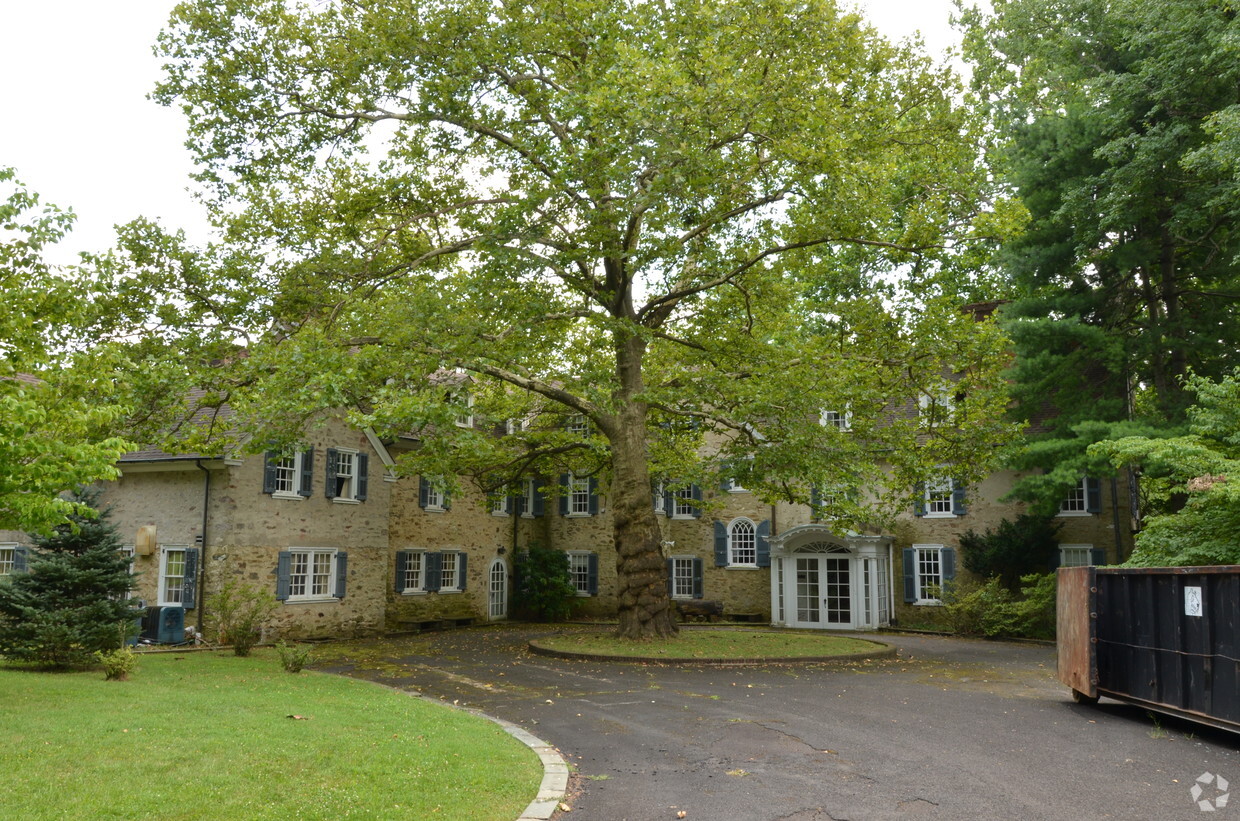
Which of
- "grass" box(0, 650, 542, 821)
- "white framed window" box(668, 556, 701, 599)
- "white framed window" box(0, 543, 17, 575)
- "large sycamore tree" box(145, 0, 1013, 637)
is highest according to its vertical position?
"large sycamore tree" box(145, 0, 1013, 637)

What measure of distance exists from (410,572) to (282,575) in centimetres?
565

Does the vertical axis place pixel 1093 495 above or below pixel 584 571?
above

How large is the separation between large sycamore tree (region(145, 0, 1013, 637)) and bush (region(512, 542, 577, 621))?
31.4 ft

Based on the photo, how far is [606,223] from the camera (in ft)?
58.6

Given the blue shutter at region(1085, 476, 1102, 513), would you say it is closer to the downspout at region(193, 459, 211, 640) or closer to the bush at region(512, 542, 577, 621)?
the bush at region(512, 542, 577, 621)

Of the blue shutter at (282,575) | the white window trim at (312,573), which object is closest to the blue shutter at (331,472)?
the white window trim at (312,573)

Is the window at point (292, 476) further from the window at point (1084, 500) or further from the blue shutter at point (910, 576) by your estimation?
the window at point (1084, 500)

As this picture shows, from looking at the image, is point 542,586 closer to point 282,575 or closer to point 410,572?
point 410,572

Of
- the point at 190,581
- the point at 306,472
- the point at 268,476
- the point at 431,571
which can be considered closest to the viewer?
the point at 190,581

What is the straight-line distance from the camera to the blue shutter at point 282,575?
858 inches

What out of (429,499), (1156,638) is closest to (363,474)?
(429,499)

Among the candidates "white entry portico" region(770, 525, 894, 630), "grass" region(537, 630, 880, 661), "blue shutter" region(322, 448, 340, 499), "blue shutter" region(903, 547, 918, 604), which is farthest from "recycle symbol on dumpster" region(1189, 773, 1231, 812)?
"blue shutter" region(903, 547, 918, 604)

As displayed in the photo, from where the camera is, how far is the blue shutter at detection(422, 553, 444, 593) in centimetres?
2741

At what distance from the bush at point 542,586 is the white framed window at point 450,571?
122 inches
